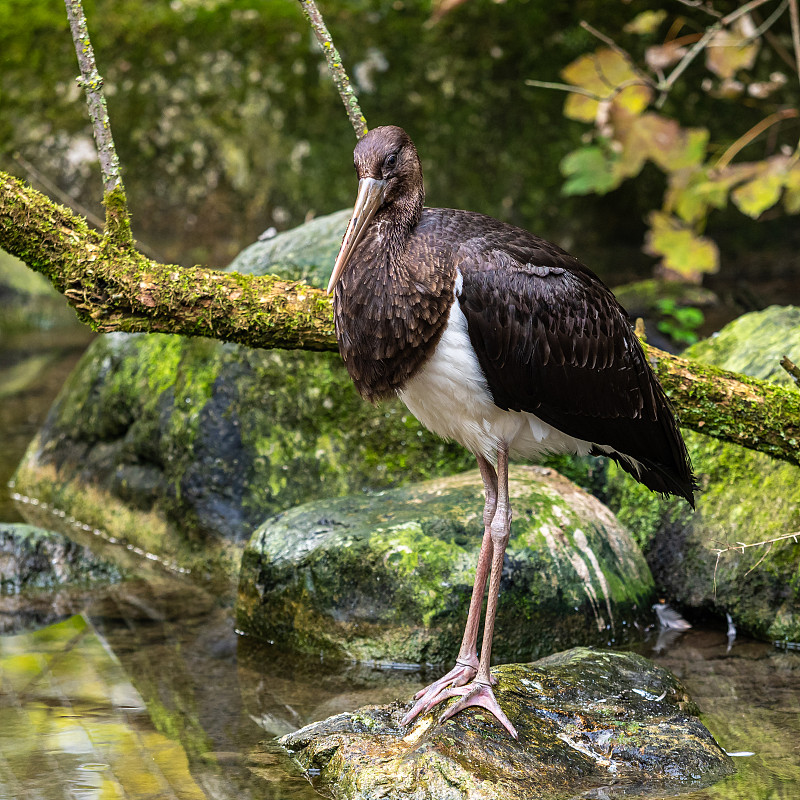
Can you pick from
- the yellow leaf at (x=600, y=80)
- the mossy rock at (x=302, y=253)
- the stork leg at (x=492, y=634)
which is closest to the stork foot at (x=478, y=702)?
the stork leg at (x=492, y=634)

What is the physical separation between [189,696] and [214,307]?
64.5 inches

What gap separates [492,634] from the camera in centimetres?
382

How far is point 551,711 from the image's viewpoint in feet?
12.0

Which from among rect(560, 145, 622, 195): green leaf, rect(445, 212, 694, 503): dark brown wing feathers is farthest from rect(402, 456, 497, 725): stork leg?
rect(560, 145, 622, 195): green leaf

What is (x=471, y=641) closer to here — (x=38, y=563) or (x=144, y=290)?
(x=144, y=290)

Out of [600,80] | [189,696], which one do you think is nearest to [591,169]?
[600,80]

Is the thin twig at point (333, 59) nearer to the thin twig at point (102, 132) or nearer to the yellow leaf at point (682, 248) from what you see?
the thin twig at point (102, 132)

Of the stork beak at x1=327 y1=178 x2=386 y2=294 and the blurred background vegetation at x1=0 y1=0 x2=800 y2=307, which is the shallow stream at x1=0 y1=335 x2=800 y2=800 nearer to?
the stork beak at x1=327 y1=178 x2=386 y2=294

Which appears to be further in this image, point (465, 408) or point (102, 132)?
point (102, 132)

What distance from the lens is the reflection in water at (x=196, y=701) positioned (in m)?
3.66

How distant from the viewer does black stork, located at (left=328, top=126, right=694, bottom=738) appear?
349 centimetres

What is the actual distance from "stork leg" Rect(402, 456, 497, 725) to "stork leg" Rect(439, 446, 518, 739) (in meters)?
0.03

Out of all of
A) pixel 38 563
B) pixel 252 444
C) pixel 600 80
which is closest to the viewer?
pixel 38 563

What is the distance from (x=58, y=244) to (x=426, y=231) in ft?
4.57
